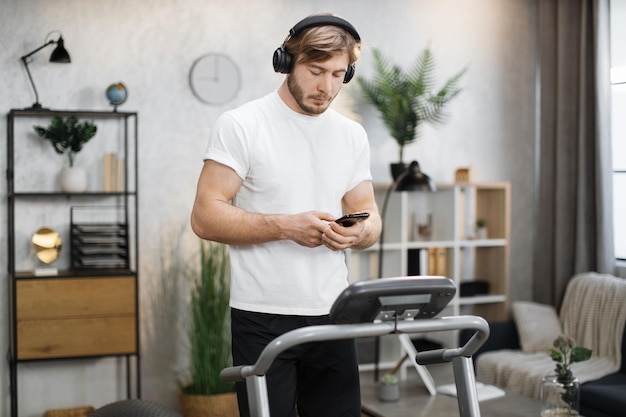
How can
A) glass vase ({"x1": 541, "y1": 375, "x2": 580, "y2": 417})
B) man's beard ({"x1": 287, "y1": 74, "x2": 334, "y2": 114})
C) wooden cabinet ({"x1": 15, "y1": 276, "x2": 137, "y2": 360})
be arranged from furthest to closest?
wooden cabinet ({"x1": 15, "y1": 276, "x2": 137, "y2": 360}) → glass vase ({"x1": 541, "y1": 375, "x2": 580, "y2": 417}) → man's beard ({"x1": 287, "y1": 74, "x2": 334, "y2": 114})

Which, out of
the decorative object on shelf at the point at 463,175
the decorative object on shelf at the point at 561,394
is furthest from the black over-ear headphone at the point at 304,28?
the decorative object on shelf at the point at 463,175

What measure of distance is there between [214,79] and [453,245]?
1.75 meters

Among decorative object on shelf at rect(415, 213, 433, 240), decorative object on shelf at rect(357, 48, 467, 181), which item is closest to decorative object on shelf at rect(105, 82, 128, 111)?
decorative object on shelf at rect(357, 48, 467, 181)

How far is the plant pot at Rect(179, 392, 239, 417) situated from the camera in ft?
14.0

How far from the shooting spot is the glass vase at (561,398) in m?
3.55

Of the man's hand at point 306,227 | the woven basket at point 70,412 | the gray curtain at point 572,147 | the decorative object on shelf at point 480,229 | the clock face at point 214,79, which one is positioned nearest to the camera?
the man's hand at point 306,227

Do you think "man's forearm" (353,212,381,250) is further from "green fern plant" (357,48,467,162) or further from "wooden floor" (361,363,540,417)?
"green fern plant" (357,48,467,162)

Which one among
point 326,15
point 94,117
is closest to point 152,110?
point 94,117

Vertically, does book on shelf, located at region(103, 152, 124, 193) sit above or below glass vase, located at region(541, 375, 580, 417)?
above

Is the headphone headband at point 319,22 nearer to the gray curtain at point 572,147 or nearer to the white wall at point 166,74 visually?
the white wall at point 166,74

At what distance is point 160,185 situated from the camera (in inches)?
181

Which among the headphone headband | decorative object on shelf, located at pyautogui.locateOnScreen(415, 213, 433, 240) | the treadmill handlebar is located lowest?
the treadmill handlebar

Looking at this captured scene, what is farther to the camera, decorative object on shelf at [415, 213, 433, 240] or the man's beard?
decorative object on shelf at [415, 213, 433, 240]

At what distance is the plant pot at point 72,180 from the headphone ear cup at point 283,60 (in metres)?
2.40
